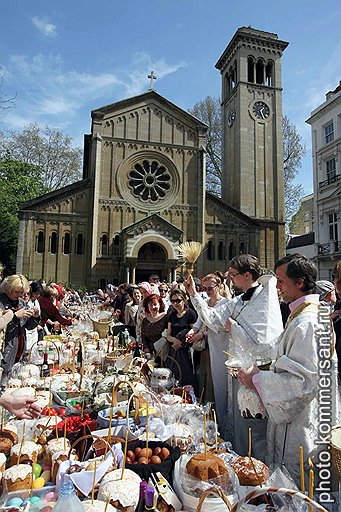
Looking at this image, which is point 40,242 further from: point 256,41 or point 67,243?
point 256,41

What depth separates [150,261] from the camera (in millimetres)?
25719

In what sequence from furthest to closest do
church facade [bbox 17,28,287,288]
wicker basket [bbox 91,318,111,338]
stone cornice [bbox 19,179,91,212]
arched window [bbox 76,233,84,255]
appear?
arched window [bbox 76,233,84,255] < church facade [bbox 17,28,287,288] < stone cornice [bbox 19,179,91,212] < wicker basket [bbox 91,318,111,338]

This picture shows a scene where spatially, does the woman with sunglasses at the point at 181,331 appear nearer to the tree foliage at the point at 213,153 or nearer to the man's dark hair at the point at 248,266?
the man's dark hair at the point at 248,266

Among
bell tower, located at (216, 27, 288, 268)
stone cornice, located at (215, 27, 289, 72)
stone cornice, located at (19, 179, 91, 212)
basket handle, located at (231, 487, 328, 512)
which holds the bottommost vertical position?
basket handle, located at (231, 487, 328, 512)

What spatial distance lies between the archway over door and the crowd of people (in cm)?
1958

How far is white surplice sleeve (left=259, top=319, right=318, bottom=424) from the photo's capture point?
7.21 feet

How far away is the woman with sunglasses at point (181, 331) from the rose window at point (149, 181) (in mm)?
22073

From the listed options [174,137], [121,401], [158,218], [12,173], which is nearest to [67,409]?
[121,401]

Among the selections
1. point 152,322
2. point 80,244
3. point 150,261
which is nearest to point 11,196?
point 80,244

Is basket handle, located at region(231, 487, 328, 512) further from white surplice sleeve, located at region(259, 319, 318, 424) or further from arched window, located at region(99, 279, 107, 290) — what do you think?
arched window, located at region(99, 279, 107, 290)

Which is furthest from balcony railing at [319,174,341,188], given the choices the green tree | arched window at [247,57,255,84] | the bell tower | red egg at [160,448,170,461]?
the green tree

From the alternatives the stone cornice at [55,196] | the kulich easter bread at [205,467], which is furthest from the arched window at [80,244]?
the kulich easter bread at [205,467]

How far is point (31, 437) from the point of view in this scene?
103 inches

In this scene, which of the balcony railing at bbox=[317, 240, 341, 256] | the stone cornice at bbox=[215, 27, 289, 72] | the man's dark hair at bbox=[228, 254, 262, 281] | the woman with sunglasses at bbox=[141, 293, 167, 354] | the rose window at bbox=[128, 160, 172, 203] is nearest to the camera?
the man's dark hair at bbox=[228, 254, 262, 281]
